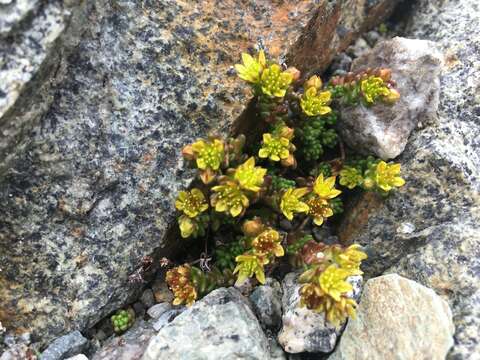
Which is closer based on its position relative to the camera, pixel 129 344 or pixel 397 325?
pixel 397 325

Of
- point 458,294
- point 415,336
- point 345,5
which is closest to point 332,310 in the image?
point 415,336

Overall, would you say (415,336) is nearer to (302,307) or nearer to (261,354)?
(302,307)

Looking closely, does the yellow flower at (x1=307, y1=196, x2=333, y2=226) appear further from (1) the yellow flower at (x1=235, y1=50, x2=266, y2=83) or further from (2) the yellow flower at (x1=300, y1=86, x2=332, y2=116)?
(1) the yellow flower at (x1=235, y1=50, x2=266, y2=83)

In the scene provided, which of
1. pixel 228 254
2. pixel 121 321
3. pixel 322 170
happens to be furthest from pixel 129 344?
pixel 322 170

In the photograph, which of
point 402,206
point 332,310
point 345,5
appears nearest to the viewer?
point 332,310

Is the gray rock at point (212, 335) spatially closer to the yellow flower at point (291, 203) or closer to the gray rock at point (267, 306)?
the gray rock at point (267, 306)

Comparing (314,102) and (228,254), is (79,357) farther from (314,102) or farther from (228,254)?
(314,102)
